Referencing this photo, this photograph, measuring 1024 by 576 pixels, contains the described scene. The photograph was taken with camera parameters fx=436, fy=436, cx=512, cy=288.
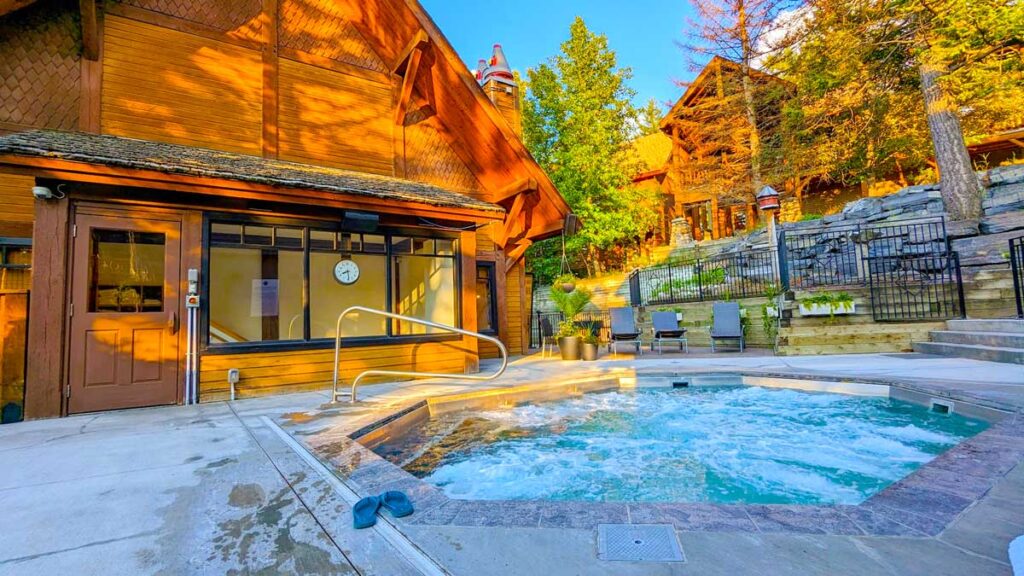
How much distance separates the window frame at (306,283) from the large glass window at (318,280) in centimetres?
3

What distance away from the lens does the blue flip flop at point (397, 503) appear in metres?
1.94

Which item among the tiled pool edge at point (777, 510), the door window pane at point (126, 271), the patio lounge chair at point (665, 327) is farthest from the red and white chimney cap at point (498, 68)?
the tiled pool edge at point (777, 510)

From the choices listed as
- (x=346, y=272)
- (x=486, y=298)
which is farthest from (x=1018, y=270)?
(x=346, y=272)

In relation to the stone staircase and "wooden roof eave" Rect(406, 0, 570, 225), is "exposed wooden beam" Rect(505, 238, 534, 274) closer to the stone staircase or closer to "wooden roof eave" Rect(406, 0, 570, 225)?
"wooden roof eave" Rect(406, 0, 570, 225)

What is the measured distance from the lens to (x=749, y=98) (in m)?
17.4

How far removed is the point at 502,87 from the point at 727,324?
23.7ft

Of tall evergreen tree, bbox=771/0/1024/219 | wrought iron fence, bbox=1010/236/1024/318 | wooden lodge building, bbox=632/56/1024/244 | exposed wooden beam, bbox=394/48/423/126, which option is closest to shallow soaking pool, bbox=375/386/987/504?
wrought iron fence, bbox=1010/236/1024/318

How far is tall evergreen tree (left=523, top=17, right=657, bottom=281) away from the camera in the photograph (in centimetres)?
1823

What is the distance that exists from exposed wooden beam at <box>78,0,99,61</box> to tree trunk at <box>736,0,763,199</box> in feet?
58.5

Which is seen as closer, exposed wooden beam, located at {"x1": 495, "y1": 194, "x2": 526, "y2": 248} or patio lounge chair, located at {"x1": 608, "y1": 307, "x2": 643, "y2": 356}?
exposed wooden beam, located at {"x1": 495, "y1": 194, "x2": 526, "y2": 248}

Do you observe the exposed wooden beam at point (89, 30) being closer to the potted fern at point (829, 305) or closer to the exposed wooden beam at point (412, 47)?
the exposed wooden beam at point (412, 47)

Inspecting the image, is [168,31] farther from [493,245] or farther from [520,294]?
[520,294]

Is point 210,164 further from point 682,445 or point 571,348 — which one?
point 571,348

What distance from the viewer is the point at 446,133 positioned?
8.80 metres
